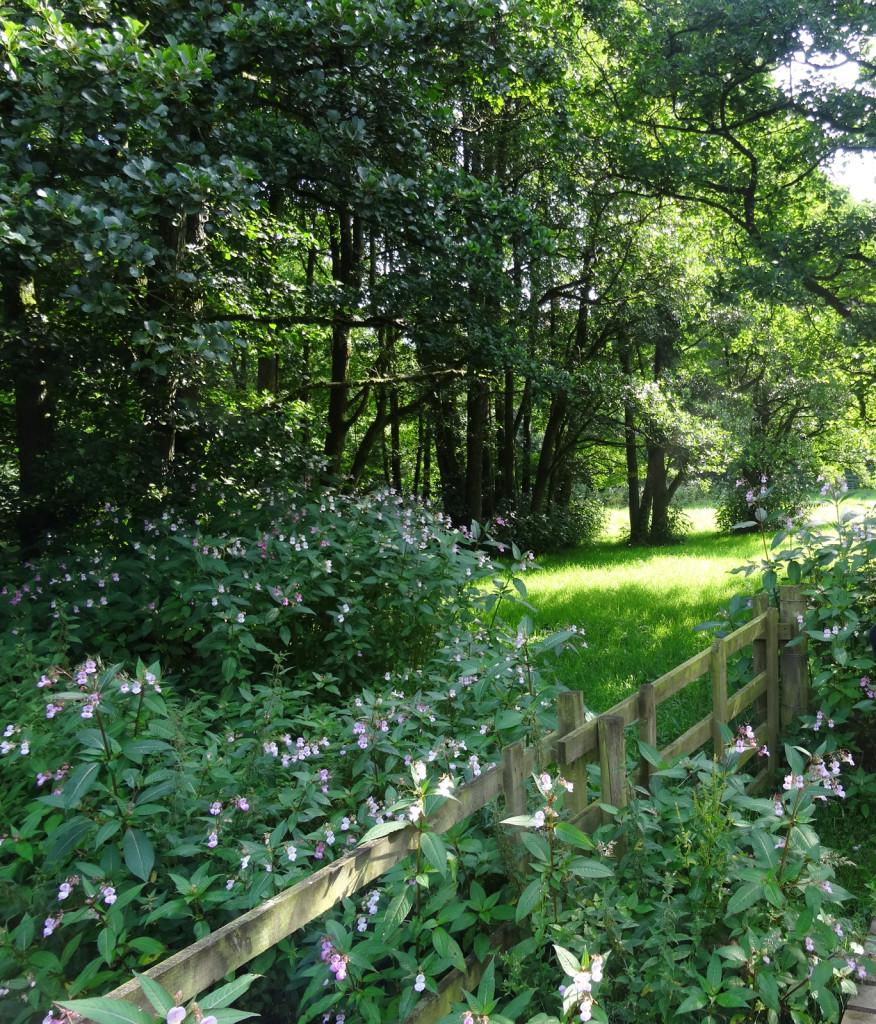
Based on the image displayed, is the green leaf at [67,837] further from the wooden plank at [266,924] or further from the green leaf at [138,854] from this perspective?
the wooden plank at [266,924]

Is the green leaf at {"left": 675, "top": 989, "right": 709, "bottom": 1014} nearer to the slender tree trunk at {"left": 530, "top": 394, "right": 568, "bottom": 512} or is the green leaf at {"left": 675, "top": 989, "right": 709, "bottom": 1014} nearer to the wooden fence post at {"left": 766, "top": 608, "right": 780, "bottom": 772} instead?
the wooden fence post at {"left": 766, "top": 608, "right": 780, "bottom": 772}

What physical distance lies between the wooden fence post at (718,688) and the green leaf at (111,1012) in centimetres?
300

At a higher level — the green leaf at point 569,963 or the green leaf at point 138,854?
the green leaf at point 138,854

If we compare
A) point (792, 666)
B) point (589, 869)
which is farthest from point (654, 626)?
point (589, 869)

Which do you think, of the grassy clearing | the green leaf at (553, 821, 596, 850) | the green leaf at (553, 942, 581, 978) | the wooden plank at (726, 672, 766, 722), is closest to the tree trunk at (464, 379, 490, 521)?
the grassy clearing

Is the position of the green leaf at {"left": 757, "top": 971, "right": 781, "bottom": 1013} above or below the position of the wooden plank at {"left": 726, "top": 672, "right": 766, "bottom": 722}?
below

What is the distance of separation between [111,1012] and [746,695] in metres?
3.64

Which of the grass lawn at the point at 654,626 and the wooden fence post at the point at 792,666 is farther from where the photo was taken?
the wooden fence post at the point at 792,666

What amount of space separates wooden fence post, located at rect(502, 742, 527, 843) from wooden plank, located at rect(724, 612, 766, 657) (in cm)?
183

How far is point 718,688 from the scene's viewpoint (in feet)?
11.5

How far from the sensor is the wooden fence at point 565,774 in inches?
54.0

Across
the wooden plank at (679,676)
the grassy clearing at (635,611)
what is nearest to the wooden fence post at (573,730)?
the wooden plank at (679,676)

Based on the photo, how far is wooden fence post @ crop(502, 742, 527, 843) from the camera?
7.11ft

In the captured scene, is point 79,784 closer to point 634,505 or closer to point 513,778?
point 513,778
